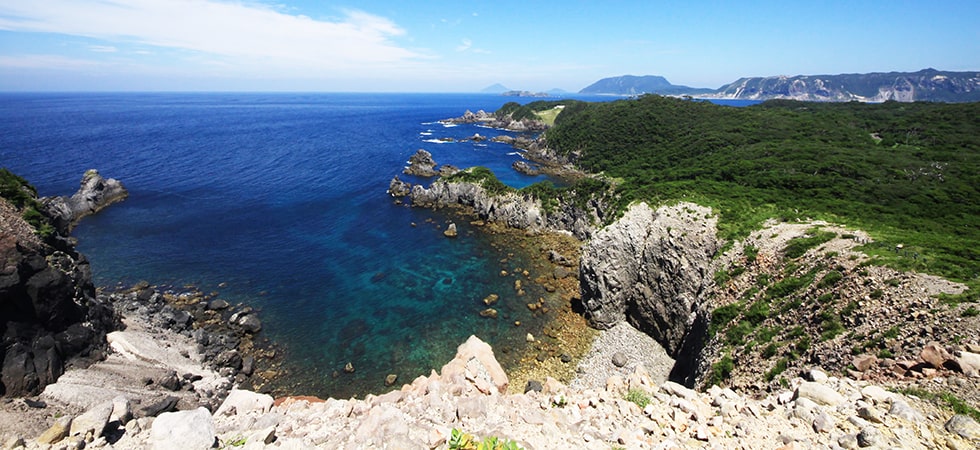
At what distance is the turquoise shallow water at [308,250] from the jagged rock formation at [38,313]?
12090 millimetres

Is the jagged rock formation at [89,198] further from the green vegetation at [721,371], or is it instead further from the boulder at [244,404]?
the green vegetation at [721,371]

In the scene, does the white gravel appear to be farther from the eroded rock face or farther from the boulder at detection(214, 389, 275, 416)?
the boulder at detection(214, 389, 275, 416)

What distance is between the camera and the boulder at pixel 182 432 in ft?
37.1

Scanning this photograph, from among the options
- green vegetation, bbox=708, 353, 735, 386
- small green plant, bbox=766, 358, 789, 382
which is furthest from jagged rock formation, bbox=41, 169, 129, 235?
small green plant, bbox=766, 358, 789, 382

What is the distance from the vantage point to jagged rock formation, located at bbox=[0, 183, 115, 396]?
2320 cm

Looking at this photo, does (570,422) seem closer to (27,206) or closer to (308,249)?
(27,206)

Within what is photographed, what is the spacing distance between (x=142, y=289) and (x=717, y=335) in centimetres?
5503

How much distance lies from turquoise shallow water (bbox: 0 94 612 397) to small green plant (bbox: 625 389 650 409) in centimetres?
1918

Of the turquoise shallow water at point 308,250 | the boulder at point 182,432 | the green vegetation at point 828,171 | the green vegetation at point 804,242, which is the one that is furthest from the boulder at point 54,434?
the green vegetation at point 804,242

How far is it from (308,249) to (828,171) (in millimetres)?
70100

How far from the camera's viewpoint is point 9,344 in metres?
23.4

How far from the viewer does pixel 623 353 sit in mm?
32469

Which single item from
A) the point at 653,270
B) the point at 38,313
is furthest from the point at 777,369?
the point at 38,313

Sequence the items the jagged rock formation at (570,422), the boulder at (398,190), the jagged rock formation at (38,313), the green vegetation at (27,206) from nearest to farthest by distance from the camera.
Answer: the jagged rock formation at (570,422), the jagged rock formation at (38,313), the green vegetation at (27,206), the boulder at (398,190)
